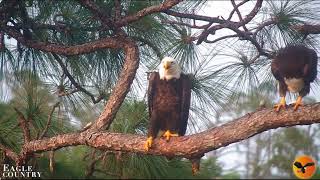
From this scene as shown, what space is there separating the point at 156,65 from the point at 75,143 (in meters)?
0.57

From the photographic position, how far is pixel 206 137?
1.30 m

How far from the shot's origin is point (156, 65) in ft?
6.54

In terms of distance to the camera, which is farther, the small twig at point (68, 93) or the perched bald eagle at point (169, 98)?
the small twig at point (68, 93)

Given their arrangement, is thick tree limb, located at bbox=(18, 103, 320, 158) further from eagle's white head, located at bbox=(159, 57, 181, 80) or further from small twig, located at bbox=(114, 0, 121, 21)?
small twig, located at bbox=(114, 0, 121, 21)

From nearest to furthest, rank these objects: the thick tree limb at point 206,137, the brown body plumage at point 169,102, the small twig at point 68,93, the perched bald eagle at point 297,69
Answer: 1. the thick tree limb at point 206,137
2. the perched bald eagle at point 297,69
3. the brown body plumage at point 169,102
4. the small twig at point 68,93

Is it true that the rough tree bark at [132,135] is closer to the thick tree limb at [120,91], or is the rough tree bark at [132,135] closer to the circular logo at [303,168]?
the thick tree limb at [120,91]

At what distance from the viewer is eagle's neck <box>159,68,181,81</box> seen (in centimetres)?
168

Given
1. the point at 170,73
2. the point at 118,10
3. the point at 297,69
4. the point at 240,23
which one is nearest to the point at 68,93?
the point at 118,10

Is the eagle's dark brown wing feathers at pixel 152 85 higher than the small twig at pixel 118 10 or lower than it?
lower

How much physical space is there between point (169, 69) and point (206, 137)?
44 centimetres

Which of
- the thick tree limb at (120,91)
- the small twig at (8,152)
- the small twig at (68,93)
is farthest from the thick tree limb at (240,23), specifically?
the small twig at (8,152)

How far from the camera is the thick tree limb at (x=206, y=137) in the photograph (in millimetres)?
1165

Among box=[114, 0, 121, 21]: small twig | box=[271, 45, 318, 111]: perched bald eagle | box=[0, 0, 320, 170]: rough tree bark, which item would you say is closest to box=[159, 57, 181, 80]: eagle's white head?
box=[0, 0, 320, 170]: rough tree bark

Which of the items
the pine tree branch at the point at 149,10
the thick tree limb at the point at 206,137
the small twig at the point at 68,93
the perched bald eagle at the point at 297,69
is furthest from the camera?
the small twig at the point at 68,93
